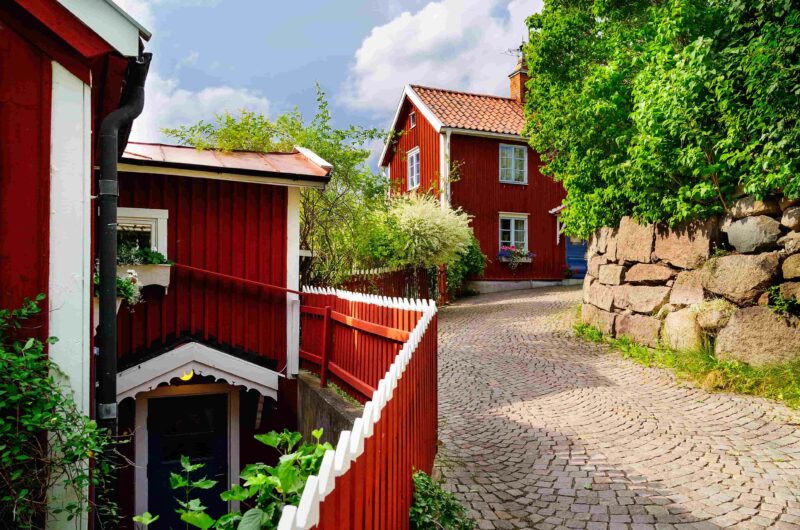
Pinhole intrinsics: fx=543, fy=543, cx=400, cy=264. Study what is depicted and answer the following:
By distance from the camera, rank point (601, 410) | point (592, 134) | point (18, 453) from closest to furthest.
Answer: point (18, 453) < point (601, 410) < point (592, 134)

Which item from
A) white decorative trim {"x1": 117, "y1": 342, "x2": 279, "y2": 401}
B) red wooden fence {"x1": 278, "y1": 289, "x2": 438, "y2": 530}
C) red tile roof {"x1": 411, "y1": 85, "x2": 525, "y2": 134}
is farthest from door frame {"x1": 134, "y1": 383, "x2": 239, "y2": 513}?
red tile roof {"x1": 411, "y1": 85, "x2": 525, "y2": 134}

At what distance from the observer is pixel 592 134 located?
9.82 metres

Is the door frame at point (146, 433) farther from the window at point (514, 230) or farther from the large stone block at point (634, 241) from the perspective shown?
the window at point (514, 230)

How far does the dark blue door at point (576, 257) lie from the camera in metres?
20.8

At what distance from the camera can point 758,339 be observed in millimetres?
6781

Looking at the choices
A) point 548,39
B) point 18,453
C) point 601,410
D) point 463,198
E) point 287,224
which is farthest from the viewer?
point 463,198

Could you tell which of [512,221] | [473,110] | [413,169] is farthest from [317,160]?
[473,110]

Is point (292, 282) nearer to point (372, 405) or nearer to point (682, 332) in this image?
point (372, 405)

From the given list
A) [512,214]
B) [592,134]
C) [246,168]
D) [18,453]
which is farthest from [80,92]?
[512,214]

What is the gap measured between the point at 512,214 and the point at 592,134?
33.0ft

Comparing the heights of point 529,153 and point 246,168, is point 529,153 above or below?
above

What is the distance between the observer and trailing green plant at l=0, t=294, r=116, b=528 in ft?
10.3

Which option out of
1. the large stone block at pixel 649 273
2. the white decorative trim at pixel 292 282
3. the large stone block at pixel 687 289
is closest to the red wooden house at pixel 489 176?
the large stone block at pixel 649 273

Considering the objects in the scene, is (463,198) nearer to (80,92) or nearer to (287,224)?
(287,224)
